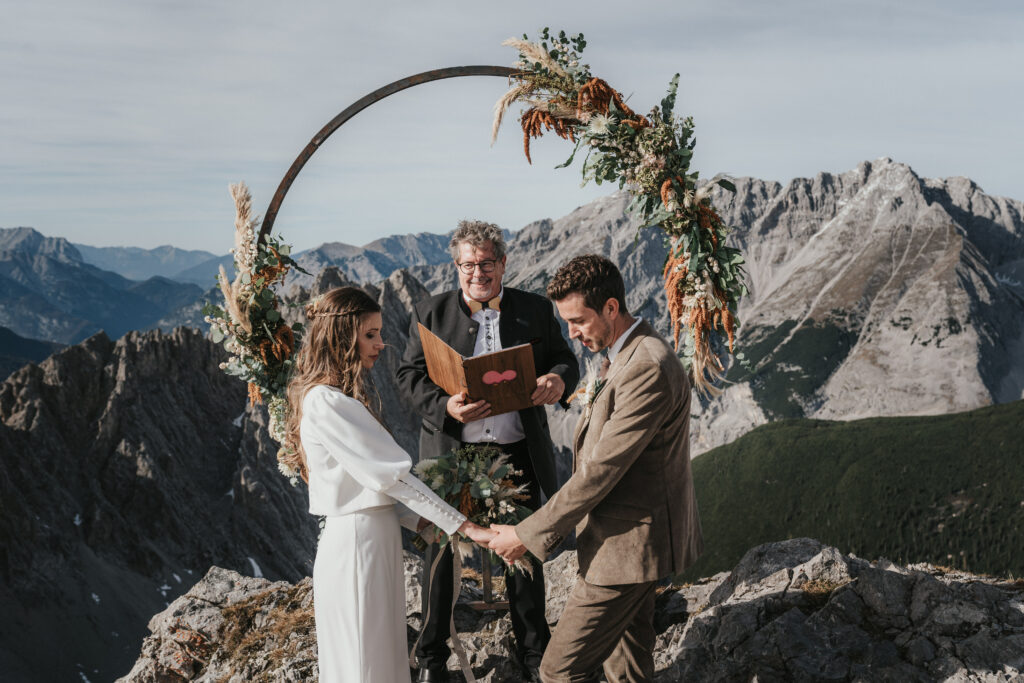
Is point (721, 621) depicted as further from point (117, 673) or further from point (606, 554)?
point (117, 673)

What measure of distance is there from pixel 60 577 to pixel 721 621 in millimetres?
123899

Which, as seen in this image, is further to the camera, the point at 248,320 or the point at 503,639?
the point at 248,320

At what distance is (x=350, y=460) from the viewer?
18.8 feet

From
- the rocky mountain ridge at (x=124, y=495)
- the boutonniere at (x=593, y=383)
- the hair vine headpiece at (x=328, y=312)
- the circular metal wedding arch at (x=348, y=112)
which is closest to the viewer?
the hair vine headpiece at (x=328, y=312)

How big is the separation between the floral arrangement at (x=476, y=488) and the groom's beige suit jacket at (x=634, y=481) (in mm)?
897

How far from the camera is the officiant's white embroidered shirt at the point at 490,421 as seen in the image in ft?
24.9

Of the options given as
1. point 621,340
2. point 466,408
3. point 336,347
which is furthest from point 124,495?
point 621,340

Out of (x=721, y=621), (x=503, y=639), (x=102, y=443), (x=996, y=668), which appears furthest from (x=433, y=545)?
(x=102, y=443)

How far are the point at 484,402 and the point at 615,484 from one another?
1941 millimetres

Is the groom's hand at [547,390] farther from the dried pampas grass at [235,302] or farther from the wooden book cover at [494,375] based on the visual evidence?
the dried pampas grass at [235,302]

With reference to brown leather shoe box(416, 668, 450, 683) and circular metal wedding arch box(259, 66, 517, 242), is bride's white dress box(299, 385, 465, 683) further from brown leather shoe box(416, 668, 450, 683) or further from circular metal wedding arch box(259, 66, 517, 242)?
circular metal wedding arch box(259, 66, 517, 242)

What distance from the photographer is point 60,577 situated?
10812cm

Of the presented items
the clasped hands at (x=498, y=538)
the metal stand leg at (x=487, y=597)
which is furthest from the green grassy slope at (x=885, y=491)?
the clasped hands at (x=498, y=538)

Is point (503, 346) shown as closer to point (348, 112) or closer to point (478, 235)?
point (478, 235)
